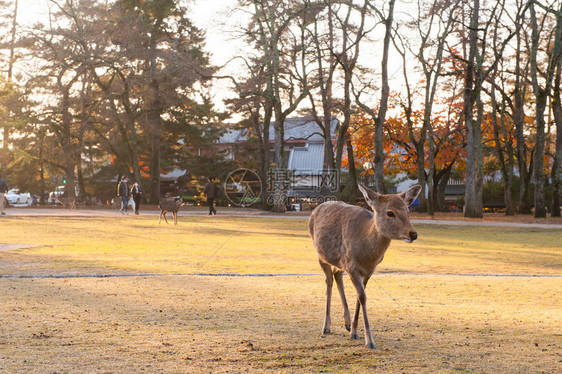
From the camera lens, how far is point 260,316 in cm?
793

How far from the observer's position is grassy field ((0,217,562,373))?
573 cm

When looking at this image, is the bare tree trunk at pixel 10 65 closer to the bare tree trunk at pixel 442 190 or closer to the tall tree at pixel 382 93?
the tall tree at pixel 382 93

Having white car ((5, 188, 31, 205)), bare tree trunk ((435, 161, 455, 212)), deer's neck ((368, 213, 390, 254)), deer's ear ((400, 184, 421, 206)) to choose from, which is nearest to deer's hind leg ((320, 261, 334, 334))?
deer's neck ((368, 213, 390, 254))

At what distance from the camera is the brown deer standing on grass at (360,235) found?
6.02m

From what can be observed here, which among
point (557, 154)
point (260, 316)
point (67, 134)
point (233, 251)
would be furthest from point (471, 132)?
point (260, 316)

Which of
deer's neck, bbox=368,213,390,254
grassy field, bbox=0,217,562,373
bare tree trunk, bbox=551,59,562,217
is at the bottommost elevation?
grassy field, bbox=0,217,562,373

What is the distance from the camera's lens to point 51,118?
2014 inches

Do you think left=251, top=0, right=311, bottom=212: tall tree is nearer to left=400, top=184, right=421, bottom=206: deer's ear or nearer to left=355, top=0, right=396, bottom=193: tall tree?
left=355, top=0, right=396, bottom=193: tall tree

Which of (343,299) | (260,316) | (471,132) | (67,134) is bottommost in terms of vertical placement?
(260,316)

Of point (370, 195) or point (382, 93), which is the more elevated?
point (382, 93)

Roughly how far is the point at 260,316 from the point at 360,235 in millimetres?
2121

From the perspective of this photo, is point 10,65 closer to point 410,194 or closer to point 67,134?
point 67,134

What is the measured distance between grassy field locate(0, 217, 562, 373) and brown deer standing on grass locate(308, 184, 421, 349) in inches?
23.0

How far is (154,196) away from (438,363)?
1908 inches
